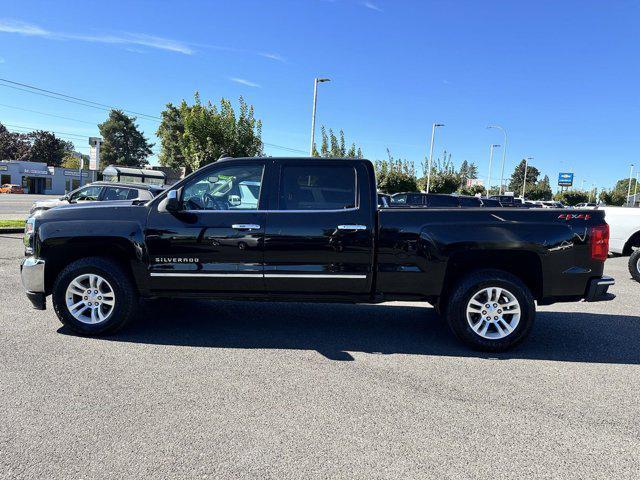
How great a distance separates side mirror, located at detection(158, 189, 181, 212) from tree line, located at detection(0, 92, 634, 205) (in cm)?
278

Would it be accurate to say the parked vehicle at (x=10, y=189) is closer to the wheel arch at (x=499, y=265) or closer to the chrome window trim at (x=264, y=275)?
the chrome window trim at (x=264, y=275)

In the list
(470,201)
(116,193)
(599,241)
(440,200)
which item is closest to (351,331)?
(599,241)

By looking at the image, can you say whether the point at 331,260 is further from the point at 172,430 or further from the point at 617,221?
the point at 617,221

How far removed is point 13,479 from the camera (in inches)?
101

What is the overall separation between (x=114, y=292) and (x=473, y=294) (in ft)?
12.1

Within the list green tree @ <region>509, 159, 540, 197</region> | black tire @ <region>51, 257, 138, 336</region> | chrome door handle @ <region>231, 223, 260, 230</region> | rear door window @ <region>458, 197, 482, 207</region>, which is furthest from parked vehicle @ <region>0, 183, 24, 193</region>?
Answer: green tree @ <region>509, 159, 540, 197</region>

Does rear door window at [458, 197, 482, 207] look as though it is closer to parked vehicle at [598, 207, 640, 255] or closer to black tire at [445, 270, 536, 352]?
parked vehicle at [598, 207, 640, 255]

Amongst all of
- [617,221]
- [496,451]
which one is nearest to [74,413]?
[496,451]

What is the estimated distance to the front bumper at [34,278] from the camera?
4938mm

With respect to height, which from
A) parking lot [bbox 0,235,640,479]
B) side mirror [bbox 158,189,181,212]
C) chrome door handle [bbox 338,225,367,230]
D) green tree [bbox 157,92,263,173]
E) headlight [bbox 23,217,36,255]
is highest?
green tree [bbox 157,92,263,173]

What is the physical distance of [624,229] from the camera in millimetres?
10289

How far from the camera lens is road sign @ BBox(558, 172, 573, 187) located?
326ft

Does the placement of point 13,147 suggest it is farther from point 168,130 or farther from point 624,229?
point 624,229

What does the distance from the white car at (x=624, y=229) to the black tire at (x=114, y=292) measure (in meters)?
9.87
